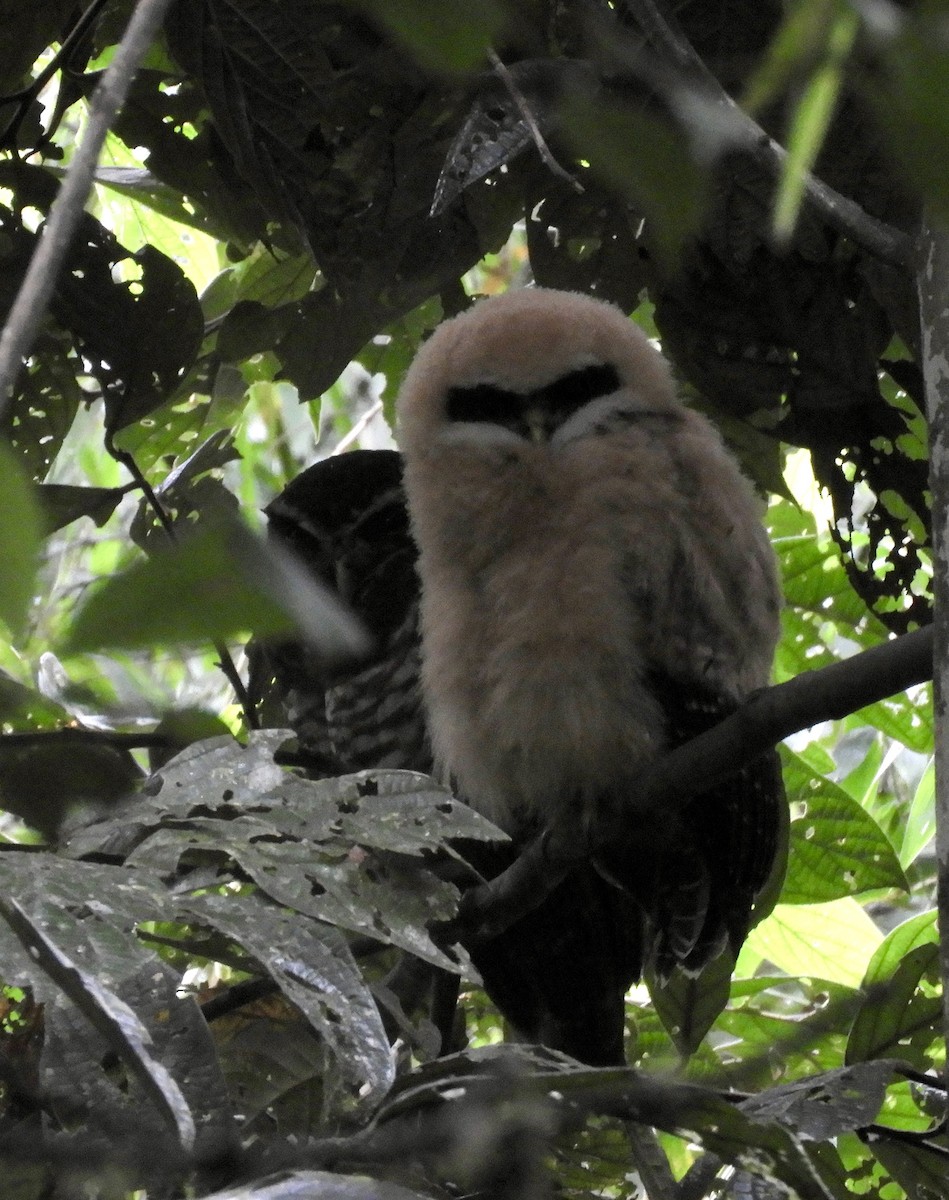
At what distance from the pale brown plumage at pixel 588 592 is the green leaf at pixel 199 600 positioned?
3.59 feet

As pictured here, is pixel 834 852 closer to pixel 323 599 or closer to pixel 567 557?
pixel 567 557

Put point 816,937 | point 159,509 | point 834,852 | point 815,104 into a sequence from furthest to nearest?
point 816,937
point 834,852
point 159,509
point 815,104

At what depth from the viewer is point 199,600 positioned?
0.40 metres

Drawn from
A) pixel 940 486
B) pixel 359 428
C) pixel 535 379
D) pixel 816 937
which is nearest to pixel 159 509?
pixel 535 379

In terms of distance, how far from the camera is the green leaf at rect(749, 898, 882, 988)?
93.9 inches

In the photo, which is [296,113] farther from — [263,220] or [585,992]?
[585,992]

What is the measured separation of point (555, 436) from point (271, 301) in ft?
2.34

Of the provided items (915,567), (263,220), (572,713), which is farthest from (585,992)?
(263,220)

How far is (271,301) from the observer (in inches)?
87.8

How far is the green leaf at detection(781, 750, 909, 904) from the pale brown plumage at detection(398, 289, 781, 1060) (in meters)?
0.32

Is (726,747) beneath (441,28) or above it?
beneath

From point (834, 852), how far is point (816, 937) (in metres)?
0.41

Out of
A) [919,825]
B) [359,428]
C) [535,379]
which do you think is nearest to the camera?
[535,379]

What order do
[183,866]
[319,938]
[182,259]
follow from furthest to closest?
[182,259] → [183,866] → [319,938]
